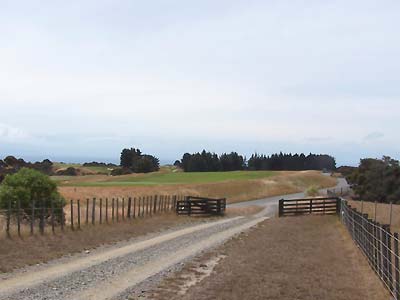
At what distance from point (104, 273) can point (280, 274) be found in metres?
4.67

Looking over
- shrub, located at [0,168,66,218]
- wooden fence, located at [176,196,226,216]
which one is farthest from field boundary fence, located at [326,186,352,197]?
shrub, located at [0,168,66,218]

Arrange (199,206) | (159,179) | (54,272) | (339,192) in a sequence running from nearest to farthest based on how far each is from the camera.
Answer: (54,272) < (199,206) < (339,192) < (159,179)

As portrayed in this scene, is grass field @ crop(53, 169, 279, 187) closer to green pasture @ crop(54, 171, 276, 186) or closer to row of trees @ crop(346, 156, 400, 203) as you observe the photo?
green pasture @ crop(54, 171, 276, 186)

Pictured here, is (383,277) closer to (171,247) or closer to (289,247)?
(289,247)

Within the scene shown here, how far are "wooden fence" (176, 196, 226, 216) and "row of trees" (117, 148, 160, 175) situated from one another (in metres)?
106

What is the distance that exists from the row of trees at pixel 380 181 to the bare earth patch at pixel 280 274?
57.8m

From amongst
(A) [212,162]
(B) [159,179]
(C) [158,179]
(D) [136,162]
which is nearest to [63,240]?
(B) [159,179]

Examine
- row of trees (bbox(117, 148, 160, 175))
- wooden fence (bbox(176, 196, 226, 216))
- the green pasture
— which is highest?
row of trees (bbox(117, 148, 160, 175))

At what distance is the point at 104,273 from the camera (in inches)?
582

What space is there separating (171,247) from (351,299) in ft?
36.6

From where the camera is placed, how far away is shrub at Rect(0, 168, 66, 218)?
90.0 ft

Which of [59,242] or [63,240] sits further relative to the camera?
[63,240]

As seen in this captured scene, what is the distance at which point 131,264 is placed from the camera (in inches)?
656

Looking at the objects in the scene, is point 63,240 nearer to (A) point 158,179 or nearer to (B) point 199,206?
(B) point 199,206
